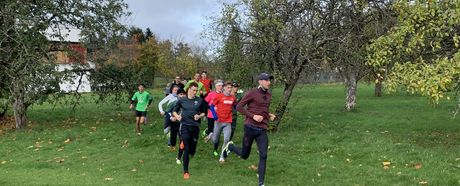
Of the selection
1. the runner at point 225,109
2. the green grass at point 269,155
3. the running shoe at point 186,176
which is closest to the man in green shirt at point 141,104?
the green grass at point 269,155

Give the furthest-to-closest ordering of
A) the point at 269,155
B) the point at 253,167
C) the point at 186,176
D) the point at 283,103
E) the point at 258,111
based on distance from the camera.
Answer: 1. the point at 283,103
2. the point at 269,155
3. the point at 253,167
4. the point at 186,176
5. the point at 258,111

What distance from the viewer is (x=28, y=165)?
1262 centimetres

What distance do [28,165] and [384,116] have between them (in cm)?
1498

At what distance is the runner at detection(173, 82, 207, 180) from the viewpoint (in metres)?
10.8

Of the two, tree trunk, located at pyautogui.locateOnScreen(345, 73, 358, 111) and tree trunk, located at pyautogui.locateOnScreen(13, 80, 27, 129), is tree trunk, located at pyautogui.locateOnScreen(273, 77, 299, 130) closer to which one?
tree trunk, located at pyautogui.locateOnScreen(13, 80, 27, 129)

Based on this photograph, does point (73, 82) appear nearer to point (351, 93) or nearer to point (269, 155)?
point (269, 155)

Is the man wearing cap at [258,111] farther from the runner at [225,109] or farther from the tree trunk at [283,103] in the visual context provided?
the tree trunk at [283,103]

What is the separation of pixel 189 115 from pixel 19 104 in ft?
35.2

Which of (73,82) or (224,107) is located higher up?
(73,82)

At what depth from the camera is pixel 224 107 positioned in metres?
12.4

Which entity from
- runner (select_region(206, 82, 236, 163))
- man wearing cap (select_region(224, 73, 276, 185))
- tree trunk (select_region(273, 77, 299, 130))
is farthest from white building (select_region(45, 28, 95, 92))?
man wearing cap (select_region(224, 73, 276, 185))

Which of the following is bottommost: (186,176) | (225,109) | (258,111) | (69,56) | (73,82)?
(186,176)

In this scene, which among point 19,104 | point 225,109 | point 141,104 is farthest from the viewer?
point 19,104

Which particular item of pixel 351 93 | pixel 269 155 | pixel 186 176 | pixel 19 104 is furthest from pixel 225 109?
pixel 351 93
